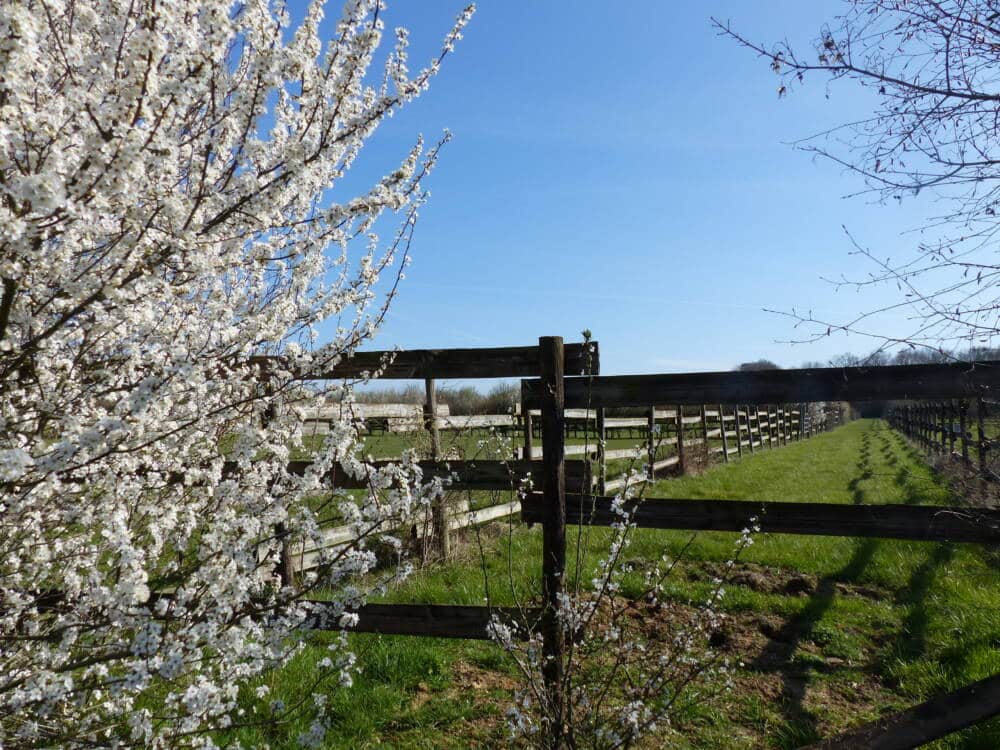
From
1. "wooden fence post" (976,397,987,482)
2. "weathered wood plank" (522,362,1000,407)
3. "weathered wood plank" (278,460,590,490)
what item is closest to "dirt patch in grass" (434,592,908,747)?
"weathered wood plank" (278,460,590,490)

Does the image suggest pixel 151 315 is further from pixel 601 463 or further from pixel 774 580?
pixel 774 580

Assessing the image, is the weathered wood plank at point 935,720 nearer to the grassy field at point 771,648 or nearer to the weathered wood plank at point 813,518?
the weathered wood plank at point 813,518

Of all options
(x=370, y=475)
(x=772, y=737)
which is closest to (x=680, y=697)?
(x=772, y=737)

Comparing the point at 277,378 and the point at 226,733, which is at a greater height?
the point at 277,378

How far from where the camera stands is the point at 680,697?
4523mm

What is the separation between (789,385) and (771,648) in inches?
111

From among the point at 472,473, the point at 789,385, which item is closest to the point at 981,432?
the point at 789,385

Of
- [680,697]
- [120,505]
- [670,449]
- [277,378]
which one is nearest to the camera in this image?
[120,505]

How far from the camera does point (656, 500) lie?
4.06m

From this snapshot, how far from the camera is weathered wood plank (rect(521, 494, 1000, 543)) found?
11.4 feet

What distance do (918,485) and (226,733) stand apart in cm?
1544

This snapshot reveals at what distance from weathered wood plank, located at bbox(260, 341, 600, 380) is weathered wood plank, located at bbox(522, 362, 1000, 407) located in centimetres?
15

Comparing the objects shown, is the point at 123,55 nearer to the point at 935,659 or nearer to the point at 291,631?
the point at 291,631

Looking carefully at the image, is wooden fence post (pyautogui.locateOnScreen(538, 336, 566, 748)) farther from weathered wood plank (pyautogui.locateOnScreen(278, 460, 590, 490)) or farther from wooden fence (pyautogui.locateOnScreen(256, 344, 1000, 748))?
weathered wood plank (pyautogui.locateOnScreen(278, 460, 590, 490))
